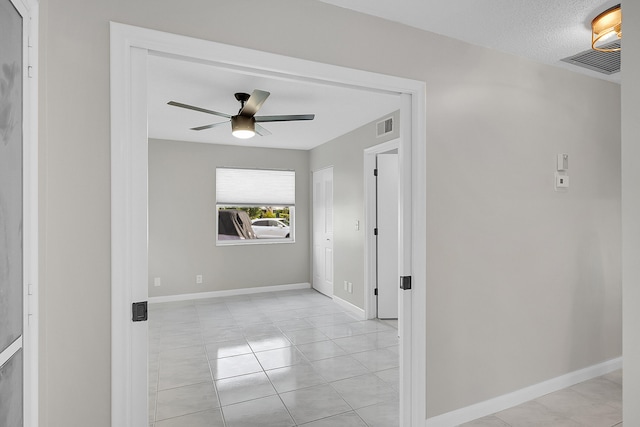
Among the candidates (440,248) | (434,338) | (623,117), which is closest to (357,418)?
(434,338)

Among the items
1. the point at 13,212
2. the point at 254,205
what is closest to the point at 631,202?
the point at 13,212

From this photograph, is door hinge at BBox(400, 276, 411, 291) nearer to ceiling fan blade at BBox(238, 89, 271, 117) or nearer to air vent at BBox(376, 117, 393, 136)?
ceiling fan blade at BBox(238, 89, 271, 117)

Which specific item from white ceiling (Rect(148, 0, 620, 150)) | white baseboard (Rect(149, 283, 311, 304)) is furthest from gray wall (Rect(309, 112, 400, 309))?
white baseboard (Rect(149, 283, 311, 304))

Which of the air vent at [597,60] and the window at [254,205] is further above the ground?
the air vent at [597,60]

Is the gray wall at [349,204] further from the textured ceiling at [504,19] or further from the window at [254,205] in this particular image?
the textured ceiling at [504,19]

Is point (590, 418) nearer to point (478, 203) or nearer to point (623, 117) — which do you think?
point (478, 203)

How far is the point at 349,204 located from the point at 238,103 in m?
2.14

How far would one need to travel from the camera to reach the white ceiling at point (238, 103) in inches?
120

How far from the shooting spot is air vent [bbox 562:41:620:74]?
2.47 m

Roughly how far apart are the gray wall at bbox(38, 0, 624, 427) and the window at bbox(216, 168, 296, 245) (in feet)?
14.4

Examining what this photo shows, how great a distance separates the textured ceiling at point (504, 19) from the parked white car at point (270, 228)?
15.5ft

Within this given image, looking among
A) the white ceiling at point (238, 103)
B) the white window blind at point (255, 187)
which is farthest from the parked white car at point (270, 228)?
the white ceiling at point (238, 103)

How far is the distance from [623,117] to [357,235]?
3738 millimetres

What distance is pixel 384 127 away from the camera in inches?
168
